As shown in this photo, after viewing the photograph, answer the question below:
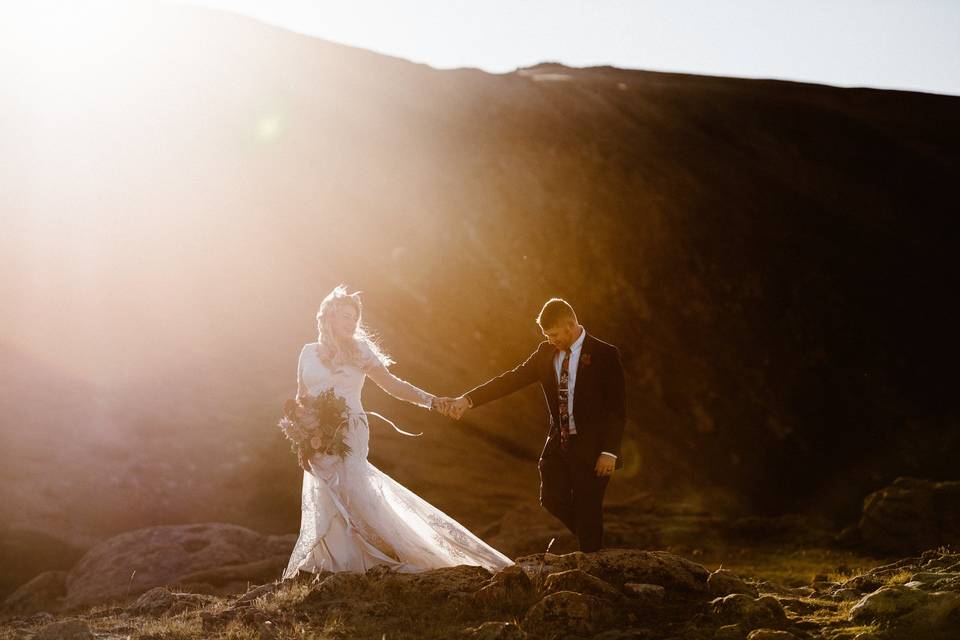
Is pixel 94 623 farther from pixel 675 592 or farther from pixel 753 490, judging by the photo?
pixel 753 490

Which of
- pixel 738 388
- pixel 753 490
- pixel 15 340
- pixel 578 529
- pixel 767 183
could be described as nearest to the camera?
pixel 578 529

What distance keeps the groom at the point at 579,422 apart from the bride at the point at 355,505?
75 centimetres

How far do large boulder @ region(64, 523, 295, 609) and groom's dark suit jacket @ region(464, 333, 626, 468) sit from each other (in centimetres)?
662

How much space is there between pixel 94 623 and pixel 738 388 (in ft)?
81.3

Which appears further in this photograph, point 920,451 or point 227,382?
point 920,451

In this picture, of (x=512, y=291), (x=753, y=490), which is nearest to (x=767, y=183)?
(x=512, y=291)

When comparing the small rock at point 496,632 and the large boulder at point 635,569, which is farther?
the large boulder at point 635,569

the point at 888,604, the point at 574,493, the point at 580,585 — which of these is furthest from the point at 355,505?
the point at 888,604

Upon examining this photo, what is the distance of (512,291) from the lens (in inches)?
1272

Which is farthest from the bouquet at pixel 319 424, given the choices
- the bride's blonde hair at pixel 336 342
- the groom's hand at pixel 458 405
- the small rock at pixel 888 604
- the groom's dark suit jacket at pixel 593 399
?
the small rock at pixel 888 604

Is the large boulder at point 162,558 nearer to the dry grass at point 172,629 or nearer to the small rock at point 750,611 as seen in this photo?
the dry grass at point 172,629

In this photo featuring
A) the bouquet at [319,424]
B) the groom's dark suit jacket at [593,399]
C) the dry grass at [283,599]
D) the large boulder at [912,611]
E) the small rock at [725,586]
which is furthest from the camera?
the bouquet at [319,424]

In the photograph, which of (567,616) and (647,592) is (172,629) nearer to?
(567,616)

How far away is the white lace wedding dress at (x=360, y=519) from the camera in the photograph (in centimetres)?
765
